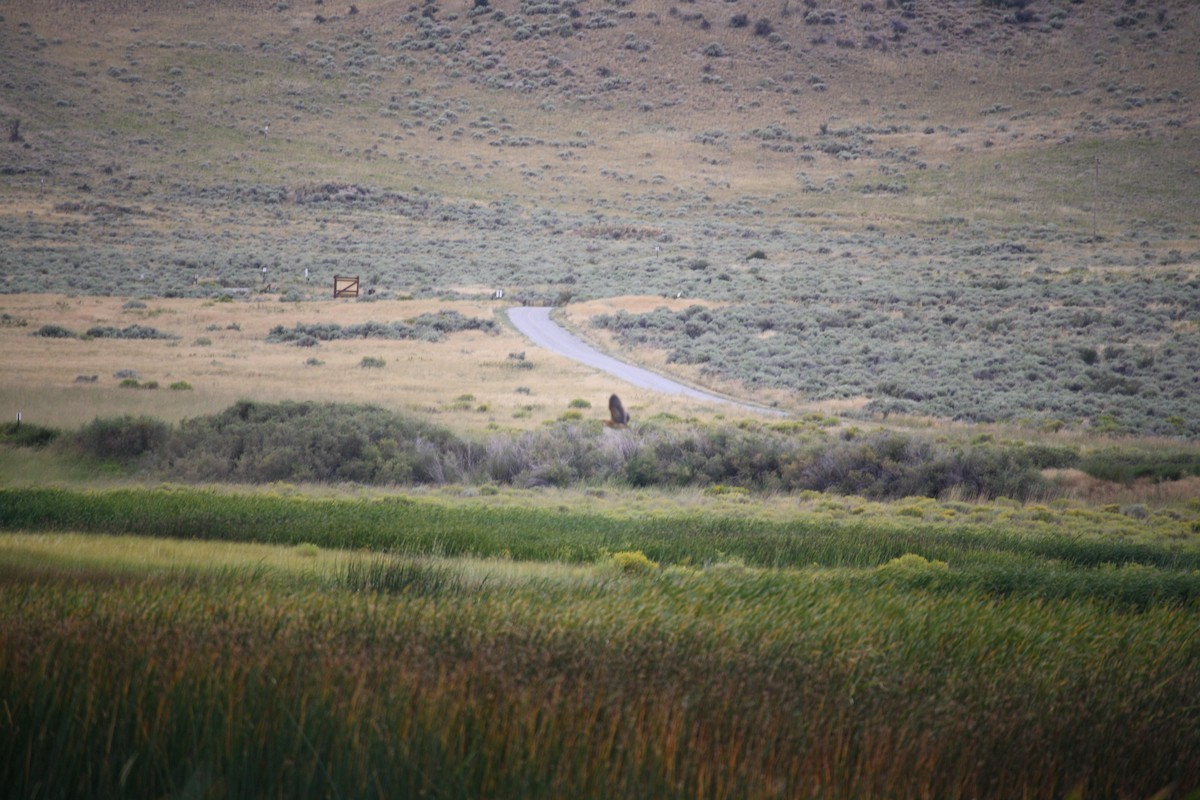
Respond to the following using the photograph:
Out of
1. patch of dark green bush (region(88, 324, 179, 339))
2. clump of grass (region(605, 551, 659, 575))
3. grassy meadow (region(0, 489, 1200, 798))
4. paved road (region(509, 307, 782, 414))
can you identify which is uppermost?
grassy meadow (region(0, 489, 1200, 798))

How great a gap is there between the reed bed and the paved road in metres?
25.3

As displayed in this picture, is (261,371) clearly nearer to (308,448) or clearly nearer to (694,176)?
(308,448)

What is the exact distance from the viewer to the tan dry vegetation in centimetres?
2838

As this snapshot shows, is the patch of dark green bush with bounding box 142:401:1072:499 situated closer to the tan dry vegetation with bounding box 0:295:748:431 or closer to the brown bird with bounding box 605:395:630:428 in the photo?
the brown bird with bounding box 605:395:630:428

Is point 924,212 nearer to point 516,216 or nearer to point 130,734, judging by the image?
point 516,216

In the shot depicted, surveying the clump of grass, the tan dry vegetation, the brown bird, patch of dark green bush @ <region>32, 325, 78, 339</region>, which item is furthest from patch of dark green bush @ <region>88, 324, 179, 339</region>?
the clump of grass

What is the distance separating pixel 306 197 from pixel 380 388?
65259mm

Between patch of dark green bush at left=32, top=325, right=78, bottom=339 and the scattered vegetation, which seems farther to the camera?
patch of dark green bush at left=32, top=325, right=78, bottom=339

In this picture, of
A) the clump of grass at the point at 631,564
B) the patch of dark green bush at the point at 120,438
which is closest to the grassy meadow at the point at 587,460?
the clump of grass at the point at 631,564

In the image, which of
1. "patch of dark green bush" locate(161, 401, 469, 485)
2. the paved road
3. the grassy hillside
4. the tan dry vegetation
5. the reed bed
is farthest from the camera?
the grassy hillside

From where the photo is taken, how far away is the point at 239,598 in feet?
24.1

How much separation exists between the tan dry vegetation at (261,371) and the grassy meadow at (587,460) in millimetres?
379

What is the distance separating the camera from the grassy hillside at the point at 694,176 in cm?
4622

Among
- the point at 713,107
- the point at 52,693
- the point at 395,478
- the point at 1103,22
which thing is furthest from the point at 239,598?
the point at 1103,22
